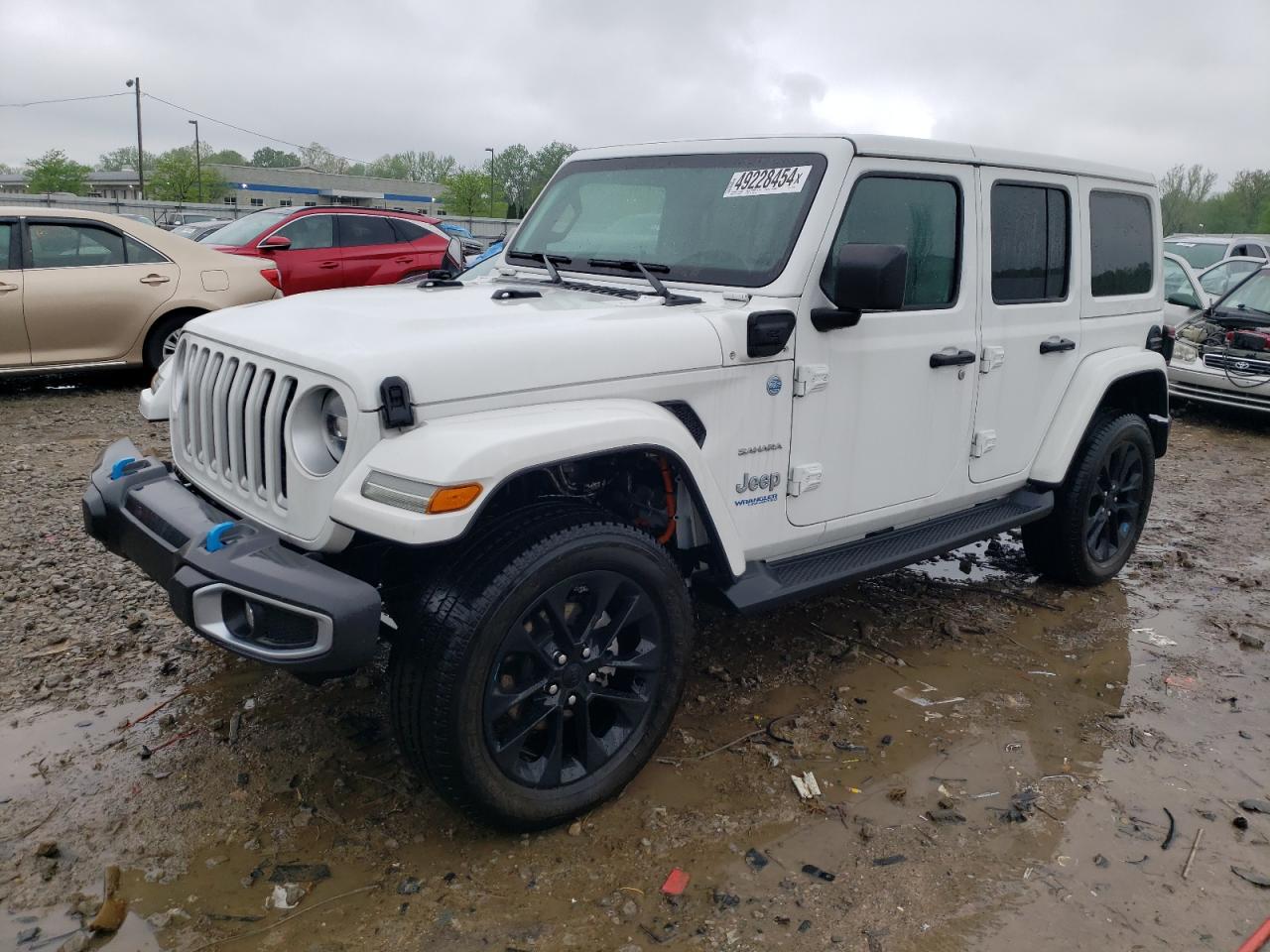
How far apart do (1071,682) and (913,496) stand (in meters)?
1.05

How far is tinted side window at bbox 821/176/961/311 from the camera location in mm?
3456

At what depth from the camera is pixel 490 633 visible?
2523 millimetres

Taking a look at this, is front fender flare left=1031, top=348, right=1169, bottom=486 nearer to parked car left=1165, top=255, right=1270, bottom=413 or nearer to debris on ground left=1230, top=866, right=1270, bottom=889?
debris on ground left=1230, top=866, right=1270, bottom=889

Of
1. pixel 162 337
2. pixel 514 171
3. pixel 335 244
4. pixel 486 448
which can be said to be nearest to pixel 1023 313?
pixel 486 448

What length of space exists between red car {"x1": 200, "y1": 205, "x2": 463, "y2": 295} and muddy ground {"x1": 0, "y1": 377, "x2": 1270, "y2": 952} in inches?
279

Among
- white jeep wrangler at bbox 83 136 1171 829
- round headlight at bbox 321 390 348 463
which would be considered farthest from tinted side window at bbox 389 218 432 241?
round headlight at bbox 321 390 348 463

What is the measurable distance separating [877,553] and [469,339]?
5.97 ft

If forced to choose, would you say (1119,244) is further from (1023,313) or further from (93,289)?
(93,289)

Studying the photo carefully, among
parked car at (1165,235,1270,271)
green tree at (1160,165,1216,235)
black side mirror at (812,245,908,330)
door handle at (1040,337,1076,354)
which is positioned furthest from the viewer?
green tree at (1160,165,1216,235)

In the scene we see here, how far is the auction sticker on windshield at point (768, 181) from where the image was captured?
3.38 meters

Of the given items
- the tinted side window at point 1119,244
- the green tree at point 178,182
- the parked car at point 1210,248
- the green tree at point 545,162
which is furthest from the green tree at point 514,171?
the tinted side window at point 1119,244

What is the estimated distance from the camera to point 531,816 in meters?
2.77

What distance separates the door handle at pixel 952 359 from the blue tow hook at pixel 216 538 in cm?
250

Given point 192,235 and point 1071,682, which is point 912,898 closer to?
point 1071,682
